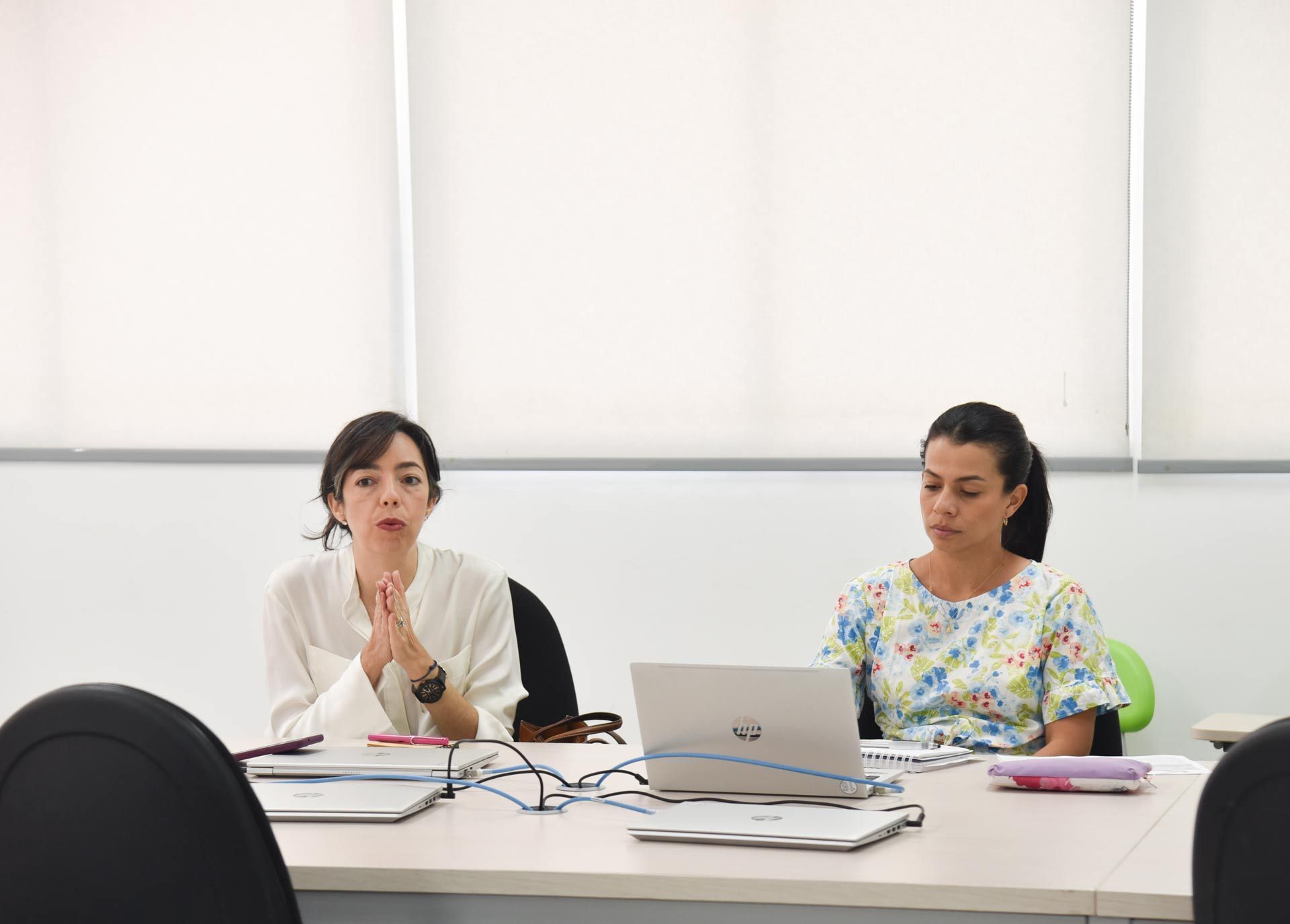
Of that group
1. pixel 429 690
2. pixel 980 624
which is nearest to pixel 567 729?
pixel 429 690

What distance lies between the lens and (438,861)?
1.42 metres

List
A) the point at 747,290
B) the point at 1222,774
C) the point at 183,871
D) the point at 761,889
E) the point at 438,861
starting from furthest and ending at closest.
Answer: the point at 747,290 < the point at 438,861 < the point at 761,889 < the point at 183,871 < the point at 1222,774

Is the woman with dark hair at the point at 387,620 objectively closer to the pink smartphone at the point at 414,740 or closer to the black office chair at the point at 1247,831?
the pink smartphone at the point at 414,740

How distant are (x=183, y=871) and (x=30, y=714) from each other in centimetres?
19

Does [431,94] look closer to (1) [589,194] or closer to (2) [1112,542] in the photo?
Answer: (1) [589,194]

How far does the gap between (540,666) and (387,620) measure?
433 mm

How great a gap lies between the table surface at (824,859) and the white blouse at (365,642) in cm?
67

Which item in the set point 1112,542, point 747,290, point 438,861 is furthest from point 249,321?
point 438,861

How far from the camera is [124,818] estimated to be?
44.8 inches

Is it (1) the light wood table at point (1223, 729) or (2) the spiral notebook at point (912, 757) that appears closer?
(2) the spiral notebook at point (912, 757)

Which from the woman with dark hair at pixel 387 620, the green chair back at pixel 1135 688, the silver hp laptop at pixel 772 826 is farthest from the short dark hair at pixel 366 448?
the green chair back at pixel 1135 688

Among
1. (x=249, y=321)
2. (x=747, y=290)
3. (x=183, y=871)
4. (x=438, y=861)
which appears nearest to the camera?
(x=183, y=871)

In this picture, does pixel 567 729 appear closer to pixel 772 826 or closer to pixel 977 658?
pixel 977 658

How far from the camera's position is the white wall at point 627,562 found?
3.40m
